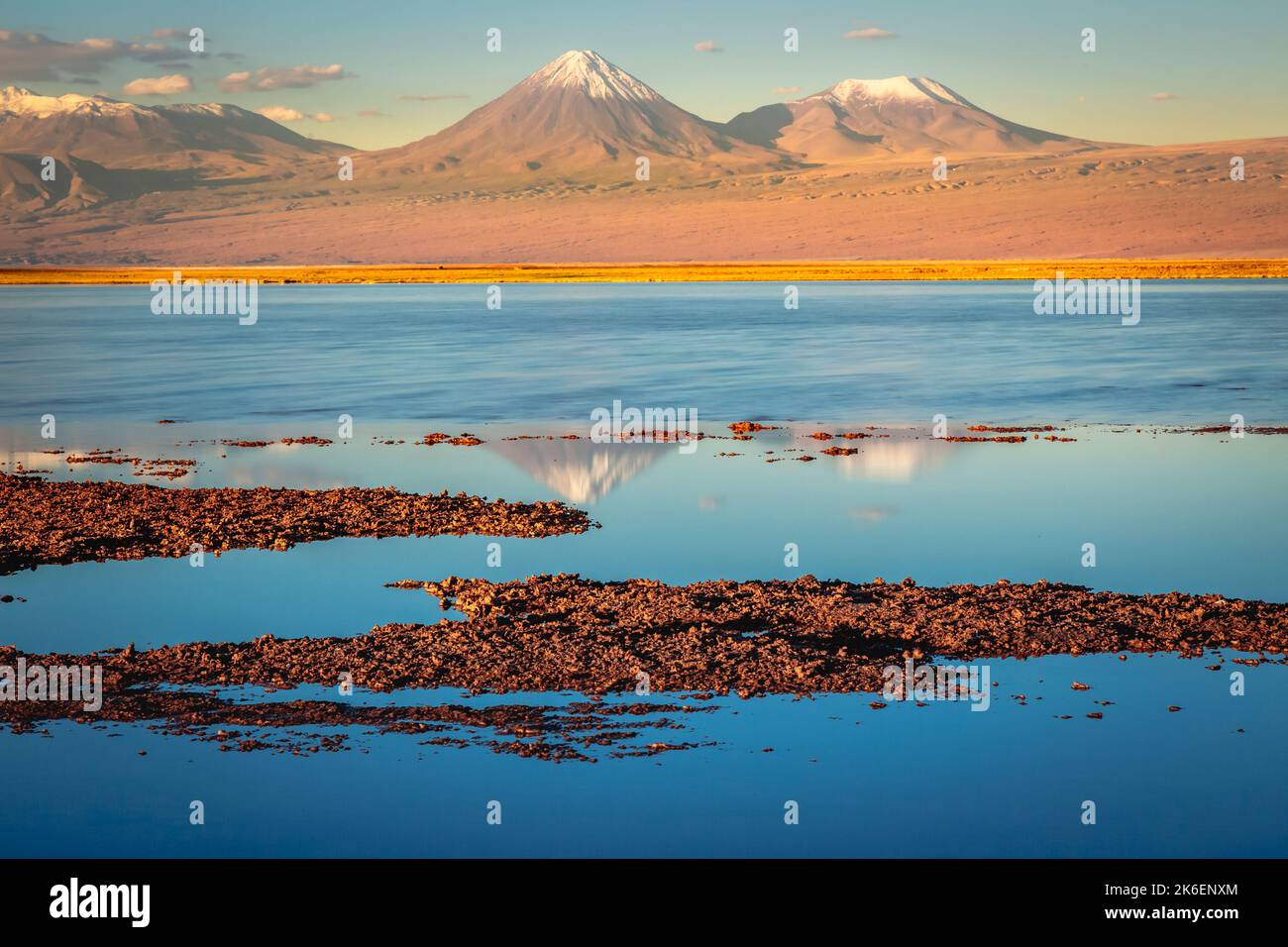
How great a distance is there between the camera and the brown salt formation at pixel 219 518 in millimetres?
15211

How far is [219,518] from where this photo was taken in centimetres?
1634

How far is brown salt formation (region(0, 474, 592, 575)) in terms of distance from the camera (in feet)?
49.9

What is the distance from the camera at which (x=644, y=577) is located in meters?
13.8

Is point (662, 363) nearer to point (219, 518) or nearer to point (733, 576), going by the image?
point (219, 518)

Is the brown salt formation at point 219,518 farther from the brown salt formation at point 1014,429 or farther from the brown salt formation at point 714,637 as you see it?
the brown salt formation at point 1014,429

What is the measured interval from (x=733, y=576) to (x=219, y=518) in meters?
6.22

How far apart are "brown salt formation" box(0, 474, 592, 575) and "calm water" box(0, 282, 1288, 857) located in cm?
49

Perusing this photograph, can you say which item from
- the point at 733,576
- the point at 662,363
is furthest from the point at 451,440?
the point at 662,363

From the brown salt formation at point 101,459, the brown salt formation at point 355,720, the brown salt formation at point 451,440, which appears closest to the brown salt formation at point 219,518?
the brown salt formation at point 101,459

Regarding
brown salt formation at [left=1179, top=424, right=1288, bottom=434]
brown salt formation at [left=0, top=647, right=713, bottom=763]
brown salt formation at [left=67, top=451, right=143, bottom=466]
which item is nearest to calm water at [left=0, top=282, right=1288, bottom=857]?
brown salt formation at [left=0, top=647, right=713, bottom=763]

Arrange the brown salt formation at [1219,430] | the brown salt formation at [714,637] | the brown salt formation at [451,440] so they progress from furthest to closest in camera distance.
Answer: the brown salt formation at [1219,430] → the brown salt formation at [451,440] → the brown salt formation at [714,637]

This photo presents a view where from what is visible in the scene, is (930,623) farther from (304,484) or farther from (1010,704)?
(304,484)

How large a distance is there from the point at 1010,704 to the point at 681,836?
10.2 feet

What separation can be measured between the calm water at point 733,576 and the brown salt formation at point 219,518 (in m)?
0.49
